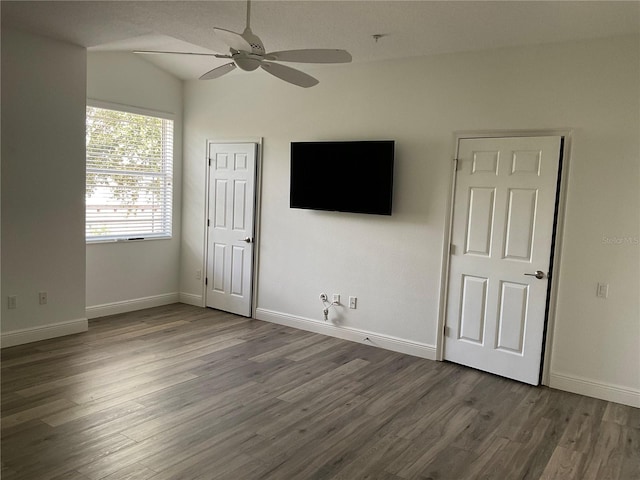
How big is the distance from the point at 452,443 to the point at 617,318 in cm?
172

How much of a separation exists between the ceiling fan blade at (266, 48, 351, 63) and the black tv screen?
1.81 m

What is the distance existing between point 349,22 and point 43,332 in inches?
153

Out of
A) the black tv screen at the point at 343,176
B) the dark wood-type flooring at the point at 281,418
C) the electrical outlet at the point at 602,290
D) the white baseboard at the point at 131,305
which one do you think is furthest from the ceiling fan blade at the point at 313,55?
the white baseboard at the point at 131,305

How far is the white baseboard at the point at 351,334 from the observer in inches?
186

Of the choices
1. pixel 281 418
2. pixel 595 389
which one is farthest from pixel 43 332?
pixel 595 389

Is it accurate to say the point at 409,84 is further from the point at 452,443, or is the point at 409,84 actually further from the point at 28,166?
the point at 28,166

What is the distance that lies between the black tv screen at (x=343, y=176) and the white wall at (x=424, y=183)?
0.13 meters

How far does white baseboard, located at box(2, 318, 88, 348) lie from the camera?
4.46 m

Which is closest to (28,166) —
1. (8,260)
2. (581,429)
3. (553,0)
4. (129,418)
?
(8,260)

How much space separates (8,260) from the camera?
14.5 feet

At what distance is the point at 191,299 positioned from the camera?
6.39m

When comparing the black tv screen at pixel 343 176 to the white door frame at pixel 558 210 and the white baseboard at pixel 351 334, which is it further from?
the white baseboard at pixel 351 334

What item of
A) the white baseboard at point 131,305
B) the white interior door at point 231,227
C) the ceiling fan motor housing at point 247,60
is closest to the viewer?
the ceiling fan motor housing at point 247,60

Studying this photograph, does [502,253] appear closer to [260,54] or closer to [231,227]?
[260,54]
